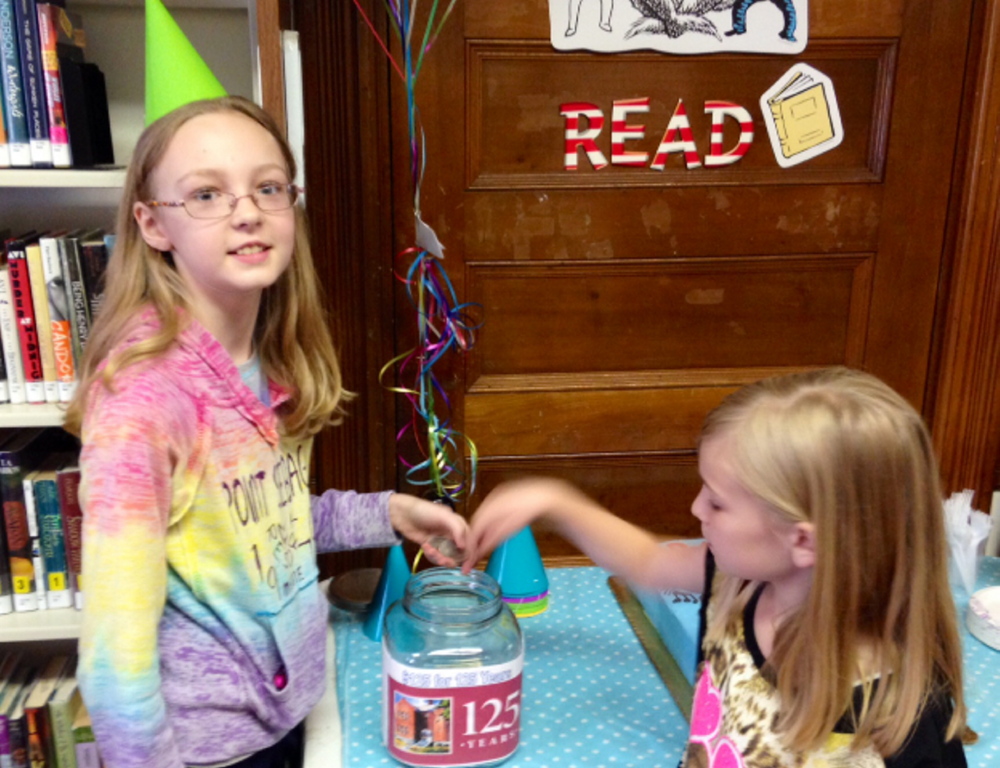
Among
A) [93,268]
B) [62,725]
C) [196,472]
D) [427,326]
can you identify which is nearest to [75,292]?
[93,268]

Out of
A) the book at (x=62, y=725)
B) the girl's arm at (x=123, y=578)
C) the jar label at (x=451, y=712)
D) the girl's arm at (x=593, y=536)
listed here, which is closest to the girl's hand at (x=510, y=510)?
the girl's arm at (x=593, y=536)

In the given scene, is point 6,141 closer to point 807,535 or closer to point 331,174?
point 331,174

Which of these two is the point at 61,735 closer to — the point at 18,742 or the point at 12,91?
the point at 18,742

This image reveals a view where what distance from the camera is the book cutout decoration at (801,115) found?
1.39 meters

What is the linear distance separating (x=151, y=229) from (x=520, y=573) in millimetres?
684

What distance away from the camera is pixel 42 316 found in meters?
1.12

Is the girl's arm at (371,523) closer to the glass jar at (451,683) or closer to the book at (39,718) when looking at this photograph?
the glass jar at (451,683)

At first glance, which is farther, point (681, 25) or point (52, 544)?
point (681, 25)

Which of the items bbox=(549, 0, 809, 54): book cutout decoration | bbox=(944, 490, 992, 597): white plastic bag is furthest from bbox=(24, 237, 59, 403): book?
bbox=(944, 490, 992, 597): white plastic bag

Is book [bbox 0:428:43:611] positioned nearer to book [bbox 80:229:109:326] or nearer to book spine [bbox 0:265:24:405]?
book spine [bbox 0:265:24:405]

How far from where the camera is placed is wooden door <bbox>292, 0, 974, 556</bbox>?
136cm

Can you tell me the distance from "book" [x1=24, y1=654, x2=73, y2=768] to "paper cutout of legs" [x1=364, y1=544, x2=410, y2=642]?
436 mm

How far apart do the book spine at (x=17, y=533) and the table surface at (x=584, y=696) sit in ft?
1.30

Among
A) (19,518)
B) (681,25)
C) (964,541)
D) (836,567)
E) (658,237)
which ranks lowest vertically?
(964,541)
